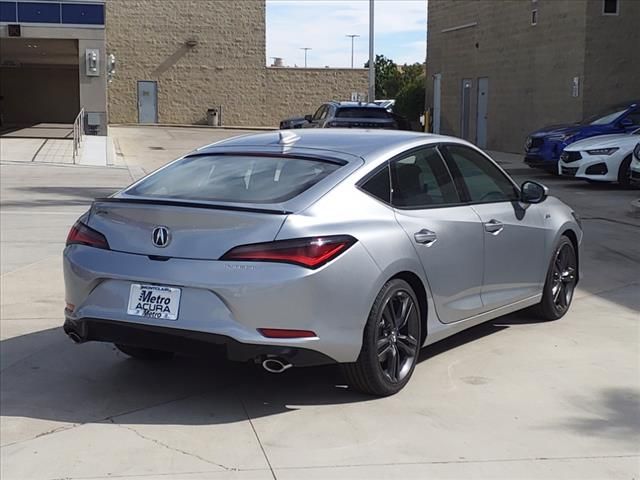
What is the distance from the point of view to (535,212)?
23.3ft

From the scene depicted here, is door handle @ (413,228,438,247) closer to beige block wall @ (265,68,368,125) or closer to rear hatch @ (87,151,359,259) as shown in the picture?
rear hatch @ (87,151,359,259)

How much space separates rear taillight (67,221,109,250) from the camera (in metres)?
5.39

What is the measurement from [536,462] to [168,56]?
49497 mm

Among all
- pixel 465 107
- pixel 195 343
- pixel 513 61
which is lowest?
pixel 195 343

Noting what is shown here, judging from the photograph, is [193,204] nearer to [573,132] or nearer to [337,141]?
[337,141]

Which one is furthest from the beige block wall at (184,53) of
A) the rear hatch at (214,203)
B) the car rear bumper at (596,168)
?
the rear hatch at (214,203)

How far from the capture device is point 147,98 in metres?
51.7

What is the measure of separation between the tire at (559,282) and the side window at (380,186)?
2.16m

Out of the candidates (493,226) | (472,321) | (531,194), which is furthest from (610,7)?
(472,321)

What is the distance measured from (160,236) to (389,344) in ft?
4.92

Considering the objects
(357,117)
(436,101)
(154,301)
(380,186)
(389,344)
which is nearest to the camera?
(154,301)

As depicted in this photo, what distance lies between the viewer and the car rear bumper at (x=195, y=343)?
16.2 ft

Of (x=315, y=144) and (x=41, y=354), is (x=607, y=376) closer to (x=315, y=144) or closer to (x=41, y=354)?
(x=315, y=144)

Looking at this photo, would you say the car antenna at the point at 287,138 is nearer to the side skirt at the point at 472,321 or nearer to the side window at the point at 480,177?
the side window at the point at 480,177
